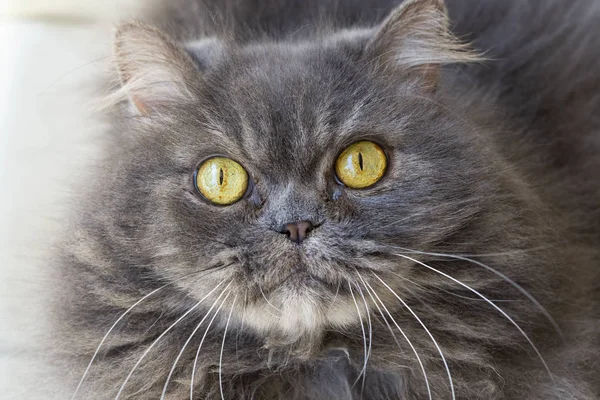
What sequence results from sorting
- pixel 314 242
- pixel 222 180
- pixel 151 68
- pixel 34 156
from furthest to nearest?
pixel 34 156, pixel 151 68, pixel 222 180, pixel 314 242

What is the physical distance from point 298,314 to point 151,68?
0.67 metres

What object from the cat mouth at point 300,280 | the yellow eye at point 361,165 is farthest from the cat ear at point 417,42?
the cat mouth at point 300,280

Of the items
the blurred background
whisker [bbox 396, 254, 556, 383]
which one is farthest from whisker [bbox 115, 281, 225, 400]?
whisker [bbox 396, 254, 556, 383]

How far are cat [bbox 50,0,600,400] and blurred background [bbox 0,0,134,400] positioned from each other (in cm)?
23

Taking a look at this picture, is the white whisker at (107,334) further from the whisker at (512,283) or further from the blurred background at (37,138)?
the whisker at (512,283)

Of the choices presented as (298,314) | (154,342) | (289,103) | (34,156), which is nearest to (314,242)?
(298,314)

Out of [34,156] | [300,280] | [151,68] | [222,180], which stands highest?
[151,68]

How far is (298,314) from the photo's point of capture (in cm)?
132

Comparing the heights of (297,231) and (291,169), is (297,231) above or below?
below

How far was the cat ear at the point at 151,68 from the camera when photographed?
4.92 feet

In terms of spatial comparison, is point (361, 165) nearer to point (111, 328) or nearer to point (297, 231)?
point (297, 231)

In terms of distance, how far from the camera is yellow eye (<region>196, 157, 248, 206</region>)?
1376 millimetres

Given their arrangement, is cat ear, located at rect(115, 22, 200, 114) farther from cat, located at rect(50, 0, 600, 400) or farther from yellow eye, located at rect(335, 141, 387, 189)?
yellow eye, located at rect(335, 141, 387, 189)

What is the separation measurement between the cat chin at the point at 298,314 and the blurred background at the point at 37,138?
61cm
